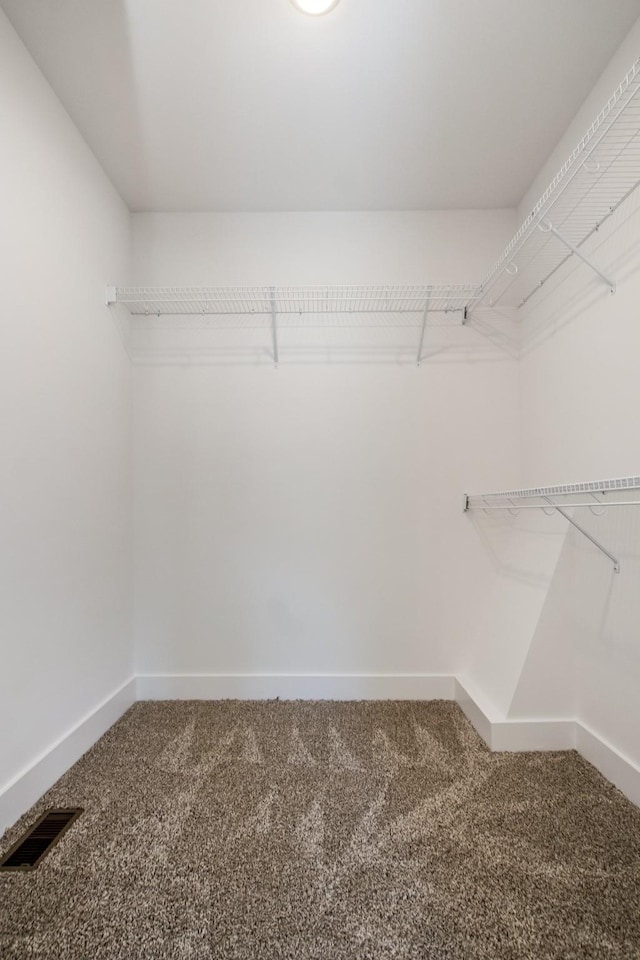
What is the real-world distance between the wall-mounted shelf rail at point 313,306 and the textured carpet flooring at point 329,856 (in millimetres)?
1806

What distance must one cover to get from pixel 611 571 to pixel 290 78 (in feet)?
6.81

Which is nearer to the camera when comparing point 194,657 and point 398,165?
point 398,165

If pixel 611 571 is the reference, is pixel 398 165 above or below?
above

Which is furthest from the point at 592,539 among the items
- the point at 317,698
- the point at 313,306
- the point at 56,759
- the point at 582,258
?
the point at 56,759

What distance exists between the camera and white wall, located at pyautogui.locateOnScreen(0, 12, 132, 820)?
139cm

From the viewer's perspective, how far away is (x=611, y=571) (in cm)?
155

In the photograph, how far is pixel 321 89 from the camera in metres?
1.62

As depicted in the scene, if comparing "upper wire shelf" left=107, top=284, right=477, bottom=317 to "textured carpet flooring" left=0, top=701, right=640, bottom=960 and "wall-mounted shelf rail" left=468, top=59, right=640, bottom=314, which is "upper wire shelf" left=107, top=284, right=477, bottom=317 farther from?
"textured carpet flooring" left=0, top=701, right=640, bottom=960

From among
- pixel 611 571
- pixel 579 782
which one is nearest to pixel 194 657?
pixel 579 782

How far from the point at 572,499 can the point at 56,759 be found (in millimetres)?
2114

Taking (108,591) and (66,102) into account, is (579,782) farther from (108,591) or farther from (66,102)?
(66,102)

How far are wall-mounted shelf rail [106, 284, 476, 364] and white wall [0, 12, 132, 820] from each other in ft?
0.89

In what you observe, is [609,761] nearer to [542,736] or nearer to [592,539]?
[542,736]

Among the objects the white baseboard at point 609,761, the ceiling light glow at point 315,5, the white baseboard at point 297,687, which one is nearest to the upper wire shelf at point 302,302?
the ceiling light glow at point 315,5
